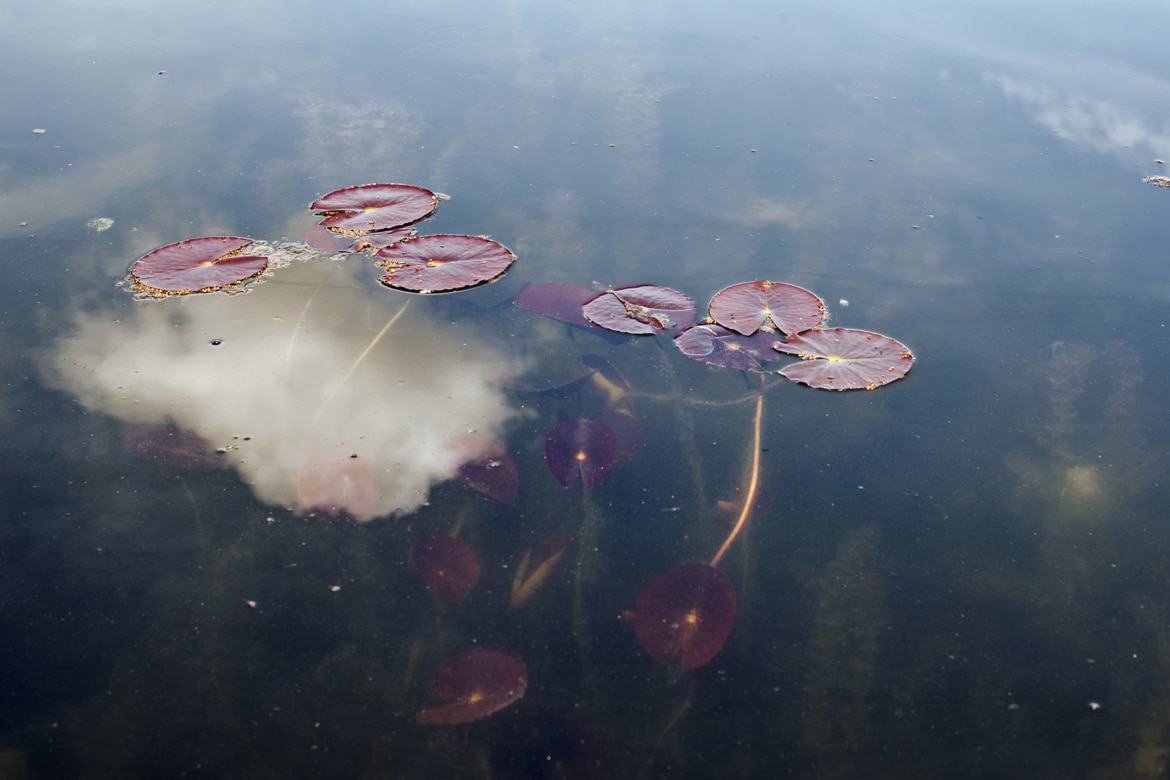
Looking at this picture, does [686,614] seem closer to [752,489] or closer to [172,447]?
[752,489]

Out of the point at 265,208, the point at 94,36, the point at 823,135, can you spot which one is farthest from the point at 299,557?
the point at 94,36

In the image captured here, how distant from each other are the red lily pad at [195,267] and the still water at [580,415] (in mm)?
123

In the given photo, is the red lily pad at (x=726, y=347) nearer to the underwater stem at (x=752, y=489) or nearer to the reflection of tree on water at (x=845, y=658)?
the underwater stem at (x=752, y=489)

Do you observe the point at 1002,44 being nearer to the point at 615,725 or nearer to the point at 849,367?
the point at 849,367

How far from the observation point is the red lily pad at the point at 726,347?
145 inches

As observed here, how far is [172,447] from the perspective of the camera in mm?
3172

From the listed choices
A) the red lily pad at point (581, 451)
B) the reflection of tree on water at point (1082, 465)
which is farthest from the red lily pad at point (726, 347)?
the reflection of tree on water at point (1082, 465)

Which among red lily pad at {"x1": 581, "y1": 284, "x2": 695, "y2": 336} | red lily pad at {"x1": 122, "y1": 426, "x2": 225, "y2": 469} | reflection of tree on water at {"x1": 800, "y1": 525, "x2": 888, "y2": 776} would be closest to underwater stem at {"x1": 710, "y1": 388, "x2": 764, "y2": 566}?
reflection of tree on water at {"x1": 800, "y1": 525, "x2": 888, "y2": 776}

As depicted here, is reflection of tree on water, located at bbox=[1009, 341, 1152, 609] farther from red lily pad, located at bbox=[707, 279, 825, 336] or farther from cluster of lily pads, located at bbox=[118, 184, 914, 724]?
red lily pad, located at bbox=[707, 279, 825, 336]

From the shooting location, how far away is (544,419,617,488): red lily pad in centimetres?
317

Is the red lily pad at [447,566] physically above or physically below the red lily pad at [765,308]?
below

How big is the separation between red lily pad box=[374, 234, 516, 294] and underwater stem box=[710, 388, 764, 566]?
1395 mm

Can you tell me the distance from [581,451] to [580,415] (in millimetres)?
196

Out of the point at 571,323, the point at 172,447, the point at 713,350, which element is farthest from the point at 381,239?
the point at 713,350
